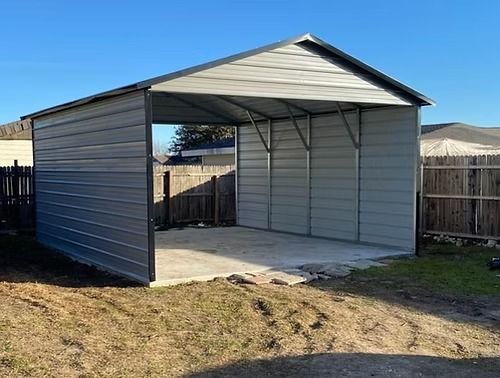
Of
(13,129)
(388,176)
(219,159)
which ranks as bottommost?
(388,176)

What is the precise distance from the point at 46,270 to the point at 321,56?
5399 mm

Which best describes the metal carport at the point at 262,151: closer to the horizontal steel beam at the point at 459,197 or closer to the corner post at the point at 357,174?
the corner post at the point at 357,174

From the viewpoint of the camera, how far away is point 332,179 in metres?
12.1

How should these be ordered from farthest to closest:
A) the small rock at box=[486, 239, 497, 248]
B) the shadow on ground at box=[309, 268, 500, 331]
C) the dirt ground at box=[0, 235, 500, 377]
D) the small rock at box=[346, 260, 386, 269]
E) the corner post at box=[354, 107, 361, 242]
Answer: the corner post at box=[354, 107, 361, 242]
the small rock at box=[486, 239, 497, 248]
the small rock at box=[346, 260, 386, 269]
the shadow on ground at box=[309, 268, 500, 331]
the dirt ground at box=[0, 235, 500, 377]

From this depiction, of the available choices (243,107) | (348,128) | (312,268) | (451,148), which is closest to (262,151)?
(243,107)

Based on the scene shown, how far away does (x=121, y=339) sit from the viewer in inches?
198

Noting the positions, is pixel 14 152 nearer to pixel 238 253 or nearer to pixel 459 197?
pixel 238 253

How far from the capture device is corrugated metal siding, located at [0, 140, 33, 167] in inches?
757

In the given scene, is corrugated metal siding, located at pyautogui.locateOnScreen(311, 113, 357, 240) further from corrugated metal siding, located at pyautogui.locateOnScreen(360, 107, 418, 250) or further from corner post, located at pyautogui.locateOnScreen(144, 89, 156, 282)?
corner post, located at pyautogui.locateOnScreen(144, 89, 156, 282)

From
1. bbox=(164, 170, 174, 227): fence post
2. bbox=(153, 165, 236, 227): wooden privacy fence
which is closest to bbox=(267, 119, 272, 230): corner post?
bbox=(153, 165, 236, 227): wooden privacy fence

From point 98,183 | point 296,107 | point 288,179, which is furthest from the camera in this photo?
point 288,179

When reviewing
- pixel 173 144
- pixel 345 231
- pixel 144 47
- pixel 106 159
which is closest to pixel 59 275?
pixel 106 159

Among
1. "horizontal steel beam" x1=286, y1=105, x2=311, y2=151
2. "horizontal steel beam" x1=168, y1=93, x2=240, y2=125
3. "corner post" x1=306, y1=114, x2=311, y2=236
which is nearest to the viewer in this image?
"horizontal steel beam" x1=168, y1=93, x2=240, y2=125

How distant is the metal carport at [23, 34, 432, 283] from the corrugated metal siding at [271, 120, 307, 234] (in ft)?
0.12
